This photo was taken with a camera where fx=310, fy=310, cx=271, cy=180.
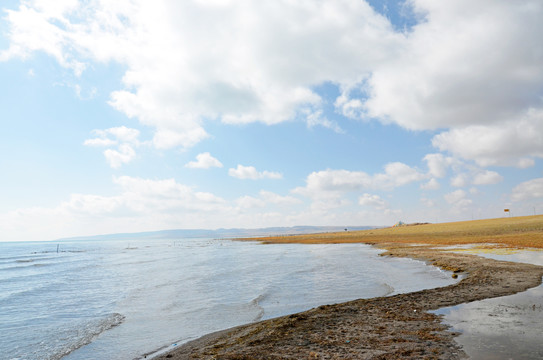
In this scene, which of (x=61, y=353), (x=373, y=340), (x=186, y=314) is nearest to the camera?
(x=373, y=340)

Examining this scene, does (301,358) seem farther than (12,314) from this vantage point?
No

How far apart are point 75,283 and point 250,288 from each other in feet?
64.0

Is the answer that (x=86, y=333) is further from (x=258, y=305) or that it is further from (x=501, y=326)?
(x=501, y=326)

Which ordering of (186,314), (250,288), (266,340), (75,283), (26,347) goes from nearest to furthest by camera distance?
(266,340), (26,347), (186,314), (250,288), (75,283)

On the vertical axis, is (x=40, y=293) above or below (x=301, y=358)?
below

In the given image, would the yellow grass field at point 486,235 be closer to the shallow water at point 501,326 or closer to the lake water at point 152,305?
the lake water at point 152,305

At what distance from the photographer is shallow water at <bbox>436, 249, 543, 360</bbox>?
8.13 metres

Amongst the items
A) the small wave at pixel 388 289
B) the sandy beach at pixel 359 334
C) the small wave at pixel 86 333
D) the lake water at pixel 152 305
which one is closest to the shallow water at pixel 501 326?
the sandy beach at pixel 359 334

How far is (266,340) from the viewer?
10258mm

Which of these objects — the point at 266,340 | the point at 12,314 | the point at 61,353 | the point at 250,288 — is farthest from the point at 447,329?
the point at 12,314

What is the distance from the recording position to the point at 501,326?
1017 centimetres

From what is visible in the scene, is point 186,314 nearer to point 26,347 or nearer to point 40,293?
point 26,347

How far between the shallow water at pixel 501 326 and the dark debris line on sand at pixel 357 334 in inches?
19.5

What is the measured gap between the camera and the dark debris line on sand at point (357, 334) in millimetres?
8688
